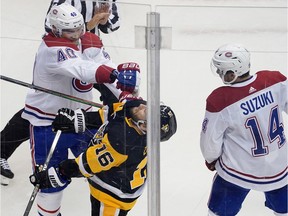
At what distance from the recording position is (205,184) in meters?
2.31

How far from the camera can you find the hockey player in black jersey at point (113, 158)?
218 centimetres

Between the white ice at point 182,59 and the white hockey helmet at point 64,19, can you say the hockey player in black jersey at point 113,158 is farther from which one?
the white hockey helmet at point 64,19

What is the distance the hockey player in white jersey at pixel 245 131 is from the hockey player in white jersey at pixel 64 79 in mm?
266

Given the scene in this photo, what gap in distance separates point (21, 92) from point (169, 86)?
0.69m

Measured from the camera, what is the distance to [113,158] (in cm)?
219

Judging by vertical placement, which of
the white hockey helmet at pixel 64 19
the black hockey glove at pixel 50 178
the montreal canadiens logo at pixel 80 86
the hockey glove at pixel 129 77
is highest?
the white hockey helmet at pixel 64 19

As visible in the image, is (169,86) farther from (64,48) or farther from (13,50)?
(13,50)

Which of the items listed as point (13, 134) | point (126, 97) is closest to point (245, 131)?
point (126, 97)

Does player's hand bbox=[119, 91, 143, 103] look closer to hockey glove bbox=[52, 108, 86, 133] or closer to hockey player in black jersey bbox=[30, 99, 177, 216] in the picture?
hockey player in black jersey bbox=[30, 99, 177, 216]

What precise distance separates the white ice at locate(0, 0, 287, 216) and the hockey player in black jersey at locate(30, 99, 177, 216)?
6 centimetres

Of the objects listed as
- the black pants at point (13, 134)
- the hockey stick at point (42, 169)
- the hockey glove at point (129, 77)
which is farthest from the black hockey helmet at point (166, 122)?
the black pants at point (13, 134)

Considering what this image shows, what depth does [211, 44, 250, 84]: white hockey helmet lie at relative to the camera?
2.09 metres

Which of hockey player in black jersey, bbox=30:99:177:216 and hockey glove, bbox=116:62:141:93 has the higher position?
hockey glove, bbox=116:62:141:93

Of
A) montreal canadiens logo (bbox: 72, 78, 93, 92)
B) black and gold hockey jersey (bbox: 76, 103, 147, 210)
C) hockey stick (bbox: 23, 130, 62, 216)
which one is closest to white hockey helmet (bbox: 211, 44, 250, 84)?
black and gold hockey jersey (bbox: 76, 103, 147, 210)
